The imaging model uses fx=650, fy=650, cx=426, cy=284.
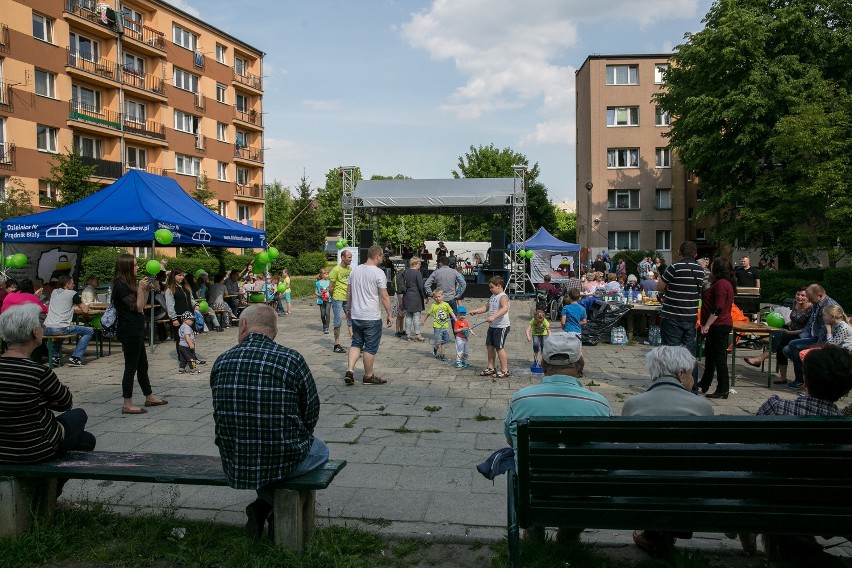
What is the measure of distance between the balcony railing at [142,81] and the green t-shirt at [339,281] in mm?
29719

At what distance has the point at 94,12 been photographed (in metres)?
34.0

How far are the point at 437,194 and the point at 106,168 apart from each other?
2105 cm

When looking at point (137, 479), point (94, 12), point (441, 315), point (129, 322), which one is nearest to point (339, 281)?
point (441, 315)

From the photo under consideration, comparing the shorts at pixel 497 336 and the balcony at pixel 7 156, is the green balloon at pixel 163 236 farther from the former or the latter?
the balcony at pixel 7 156

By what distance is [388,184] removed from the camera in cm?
2545

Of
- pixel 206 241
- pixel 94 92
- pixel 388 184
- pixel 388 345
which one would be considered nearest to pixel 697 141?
pixel 388 184

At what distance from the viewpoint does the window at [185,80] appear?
4088 cm

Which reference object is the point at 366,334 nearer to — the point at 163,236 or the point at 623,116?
the point at 163,236

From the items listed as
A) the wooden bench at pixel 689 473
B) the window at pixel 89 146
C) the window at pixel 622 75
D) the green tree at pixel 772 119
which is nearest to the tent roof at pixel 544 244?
the green tree at pixel 772 119

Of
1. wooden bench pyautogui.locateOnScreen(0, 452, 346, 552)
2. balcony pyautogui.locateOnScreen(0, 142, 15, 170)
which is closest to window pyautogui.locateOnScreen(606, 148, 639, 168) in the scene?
balcony pyautogui.locateOnScreen(0, 142, 15, 170)

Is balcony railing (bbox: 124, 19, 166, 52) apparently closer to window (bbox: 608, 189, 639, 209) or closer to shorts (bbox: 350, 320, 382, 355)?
window (bbox: 608, 189, 639, 209)

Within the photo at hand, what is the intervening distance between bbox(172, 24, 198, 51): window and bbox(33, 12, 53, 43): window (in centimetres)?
1017

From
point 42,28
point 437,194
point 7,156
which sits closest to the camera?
point 437,194

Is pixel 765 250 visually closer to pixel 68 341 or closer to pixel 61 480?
pixel 68 341
